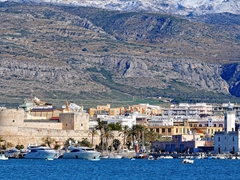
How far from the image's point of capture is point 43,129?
142 m

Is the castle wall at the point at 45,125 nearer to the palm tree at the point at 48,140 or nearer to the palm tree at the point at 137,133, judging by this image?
the palm tree at the point at 48,140

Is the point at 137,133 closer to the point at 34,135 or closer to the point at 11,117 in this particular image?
the point at 34,135

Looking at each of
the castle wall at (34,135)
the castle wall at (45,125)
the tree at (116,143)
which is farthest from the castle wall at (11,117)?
the tree at (116,143)

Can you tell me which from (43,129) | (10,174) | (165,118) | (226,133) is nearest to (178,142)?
(226,133)

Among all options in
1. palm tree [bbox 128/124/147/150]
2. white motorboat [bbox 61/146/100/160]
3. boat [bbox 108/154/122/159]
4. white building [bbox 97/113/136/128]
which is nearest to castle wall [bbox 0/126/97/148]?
palm tree [bbox 128/124/147/150]

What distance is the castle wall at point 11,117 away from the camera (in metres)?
140

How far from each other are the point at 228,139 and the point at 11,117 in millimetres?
28088

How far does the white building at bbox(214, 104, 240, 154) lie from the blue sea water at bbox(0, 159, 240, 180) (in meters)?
6.86

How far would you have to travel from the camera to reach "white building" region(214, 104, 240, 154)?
142 meters

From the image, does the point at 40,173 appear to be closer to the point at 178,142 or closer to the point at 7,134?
the point at 7,134

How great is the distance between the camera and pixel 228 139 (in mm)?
142750

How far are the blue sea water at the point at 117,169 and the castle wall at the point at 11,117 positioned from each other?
11.7 meters

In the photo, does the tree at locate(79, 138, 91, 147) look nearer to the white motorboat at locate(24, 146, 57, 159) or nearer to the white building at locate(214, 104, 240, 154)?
the white motorboat at locate(24, 146, 57, 159)

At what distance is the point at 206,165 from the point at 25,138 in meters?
26.6
